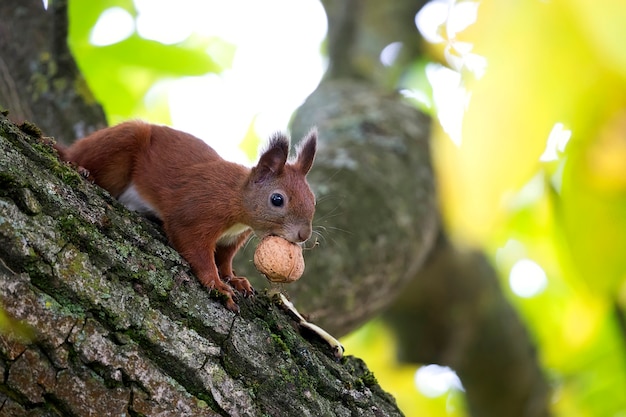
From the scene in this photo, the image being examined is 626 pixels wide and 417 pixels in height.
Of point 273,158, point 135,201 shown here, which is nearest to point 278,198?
point 273,158

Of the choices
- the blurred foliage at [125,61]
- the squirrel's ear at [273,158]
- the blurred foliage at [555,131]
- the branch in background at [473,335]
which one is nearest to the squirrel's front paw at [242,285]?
→ the squirrel's ear at [273,158]

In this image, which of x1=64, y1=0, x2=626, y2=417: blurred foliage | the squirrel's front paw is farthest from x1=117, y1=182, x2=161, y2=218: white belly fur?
x1=64, y1=0, x2=626, y2=417: blurred foliage

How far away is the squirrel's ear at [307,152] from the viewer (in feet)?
7.84

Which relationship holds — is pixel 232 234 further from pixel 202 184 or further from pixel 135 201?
pixel 135 201

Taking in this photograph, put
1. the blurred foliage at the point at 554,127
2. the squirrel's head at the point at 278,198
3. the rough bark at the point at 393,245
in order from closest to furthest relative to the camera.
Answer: the blurred foliage at the point at 554,127, the squirrel's head at the point at 278,198, the rough bark at the point at 393,245

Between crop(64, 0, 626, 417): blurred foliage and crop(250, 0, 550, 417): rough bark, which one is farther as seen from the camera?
crop(250, 0, 550, 417): rough bark

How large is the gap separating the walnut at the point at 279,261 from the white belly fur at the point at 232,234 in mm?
169

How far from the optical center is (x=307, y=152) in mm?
2404

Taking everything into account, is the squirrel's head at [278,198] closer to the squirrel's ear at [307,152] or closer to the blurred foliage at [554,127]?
the squirrel's ear at [307,152]

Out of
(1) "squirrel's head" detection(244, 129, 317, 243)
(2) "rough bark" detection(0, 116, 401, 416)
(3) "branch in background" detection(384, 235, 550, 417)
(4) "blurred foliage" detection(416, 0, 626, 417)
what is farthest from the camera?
(3) "branch in background" detection(384, 235, 550, 417)

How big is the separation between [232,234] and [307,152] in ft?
1.20

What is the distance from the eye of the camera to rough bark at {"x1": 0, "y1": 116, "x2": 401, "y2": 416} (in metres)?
1.21

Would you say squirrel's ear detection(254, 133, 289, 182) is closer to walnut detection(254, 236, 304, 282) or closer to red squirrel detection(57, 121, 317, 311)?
red squirrel detection(57, 121, 317, 311)

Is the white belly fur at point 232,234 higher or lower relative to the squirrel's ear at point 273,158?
lower
